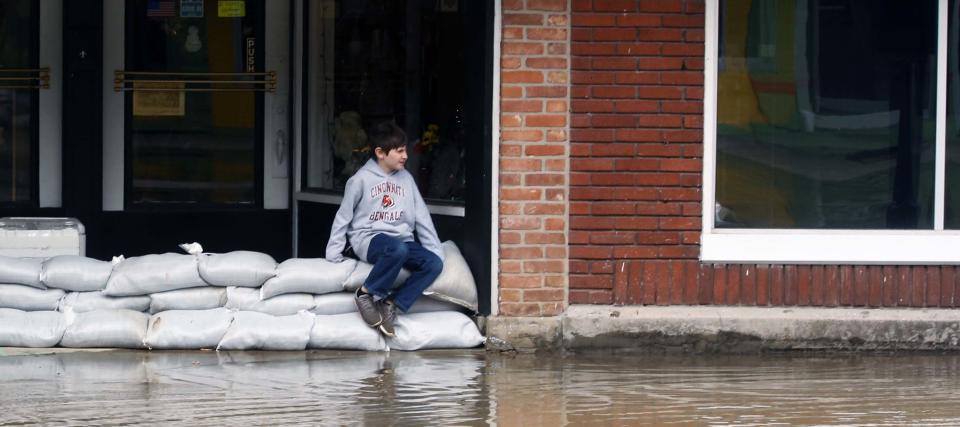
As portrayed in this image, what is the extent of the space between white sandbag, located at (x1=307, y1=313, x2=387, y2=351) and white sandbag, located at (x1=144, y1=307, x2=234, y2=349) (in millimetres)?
511

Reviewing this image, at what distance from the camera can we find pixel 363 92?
11.1 m

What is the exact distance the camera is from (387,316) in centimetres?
925

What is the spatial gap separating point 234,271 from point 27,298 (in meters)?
1.22

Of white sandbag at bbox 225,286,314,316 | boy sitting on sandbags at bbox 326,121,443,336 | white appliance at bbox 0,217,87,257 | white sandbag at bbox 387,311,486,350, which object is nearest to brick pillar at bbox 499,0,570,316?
white sandbag at bbox 387,311,486,350

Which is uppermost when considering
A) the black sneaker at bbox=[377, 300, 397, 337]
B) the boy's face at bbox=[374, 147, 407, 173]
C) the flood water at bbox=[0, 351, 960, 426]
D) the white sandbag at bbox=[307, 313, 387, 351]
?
the boy's face at bbox=[374, 147, 407, 173]

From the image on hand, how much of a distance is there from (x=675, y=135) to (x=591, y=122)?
0.50 metres

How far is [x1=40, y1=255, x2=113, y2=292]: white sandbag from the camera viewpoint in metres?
9.34

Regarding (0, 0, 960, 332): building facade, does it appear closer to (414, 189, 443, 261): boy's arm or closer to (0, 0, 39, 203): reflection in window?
(414, 189, 443, 261): boy's arm

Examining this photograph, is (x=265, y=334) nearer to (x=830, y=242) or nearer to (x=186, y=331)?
(x=186, y=331)

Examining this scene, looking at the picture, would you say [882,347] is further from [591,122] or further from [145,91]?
[145,91]

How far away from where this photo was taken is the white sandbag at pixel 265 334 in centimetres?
912

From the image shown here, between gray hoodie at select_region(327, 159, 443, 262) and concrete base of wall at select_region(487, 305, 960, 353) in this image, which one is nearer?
concrete base of wall at select_region(487, 305, 960, 353)

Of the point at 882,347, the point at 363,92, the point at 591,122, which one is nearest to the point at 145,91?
the point at 363,92

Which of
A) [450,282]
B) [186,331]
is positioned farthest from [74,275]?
[450,282]
